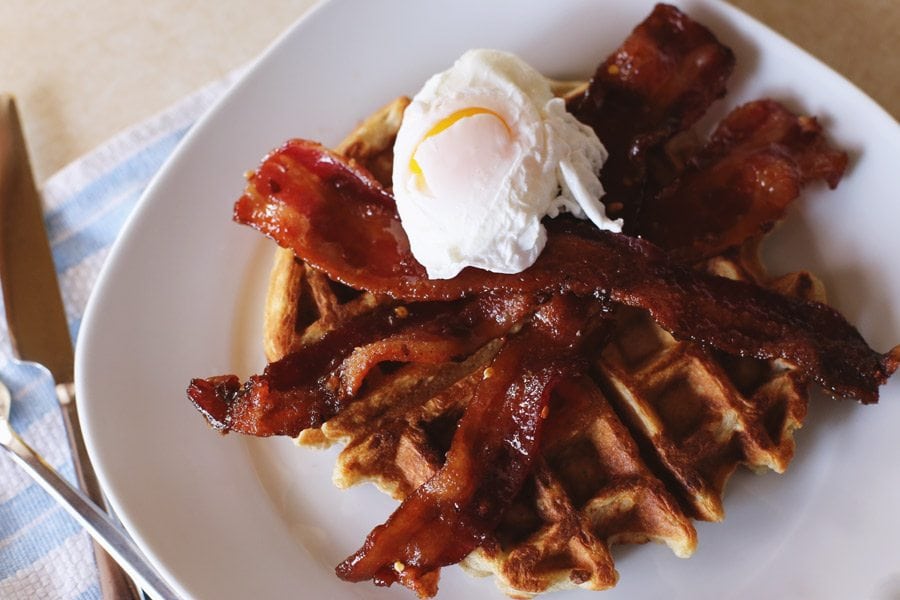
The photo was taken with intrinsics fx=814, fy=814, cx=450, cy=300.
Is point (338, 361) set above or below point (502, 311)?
below

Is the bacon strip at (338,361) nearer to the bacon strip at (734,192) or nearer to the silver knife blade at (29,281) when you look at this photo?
the bacon strip at (734,192)

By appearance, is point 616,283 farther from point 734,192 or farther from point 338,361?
point 338,361

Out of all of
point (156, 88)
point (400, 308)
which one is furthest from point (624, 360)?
point (156, 88)

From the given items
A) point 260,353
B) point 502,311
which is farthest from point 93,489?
point 502,311

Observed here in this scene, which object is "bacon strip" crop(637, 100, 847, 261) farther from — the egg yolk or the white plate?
the egg yolk

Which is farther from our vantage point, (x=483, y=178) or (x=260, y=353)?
(x=260, y=353)

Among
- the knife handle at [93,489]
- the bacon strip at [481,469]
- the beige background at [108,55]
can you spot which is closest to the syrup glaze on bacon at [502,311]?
the bacon strip at [481,469]

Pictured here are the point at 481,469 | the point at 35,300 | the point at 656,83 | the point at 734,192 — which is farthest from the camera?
the point at 35,300
